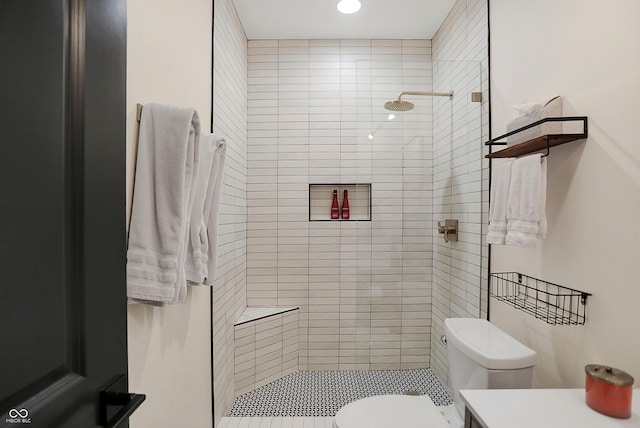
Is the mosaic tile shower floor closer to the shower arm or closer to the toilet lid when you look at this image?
the toilet lid

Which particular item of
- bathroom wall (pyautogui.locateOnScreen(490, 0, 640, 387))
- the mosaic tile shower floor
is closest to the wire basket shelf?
bathroom wall (pyautogui.locateOnScreen(490, 0, 640, 387))

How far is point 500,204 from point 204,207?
4.16ft

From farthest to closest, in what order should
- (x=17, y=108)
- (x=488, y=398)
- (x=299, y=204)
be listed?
(x=299, y=204)
(x=488, y=398)
(x=17, y=108)

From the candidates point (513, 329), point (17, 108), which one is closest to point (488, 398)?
point (513, 329)

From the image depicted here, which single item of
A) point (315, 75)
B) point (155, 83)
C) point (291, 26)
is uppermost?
point (291, 26)

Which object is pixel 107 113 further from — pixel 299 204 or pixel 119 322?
pixel 299 204

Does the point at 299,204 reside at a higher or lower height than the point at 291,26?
lower

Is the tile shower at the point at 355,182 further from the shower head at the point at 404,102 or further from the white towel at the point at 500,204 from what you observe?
the white towel at the point at 500,204

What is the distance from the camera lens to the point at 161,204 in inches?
41.6

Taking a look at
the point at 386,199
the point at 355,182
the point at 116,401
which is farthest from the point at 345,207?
the point at 116,401

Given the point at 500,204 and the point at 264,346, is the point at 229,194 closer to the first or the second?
the point at 264,346

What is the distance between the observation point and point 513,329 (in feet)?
5.70

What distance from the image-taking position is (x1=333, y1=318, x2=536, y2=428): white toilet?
131cm

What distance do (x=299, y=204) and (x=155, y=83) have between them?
162 centimetres
